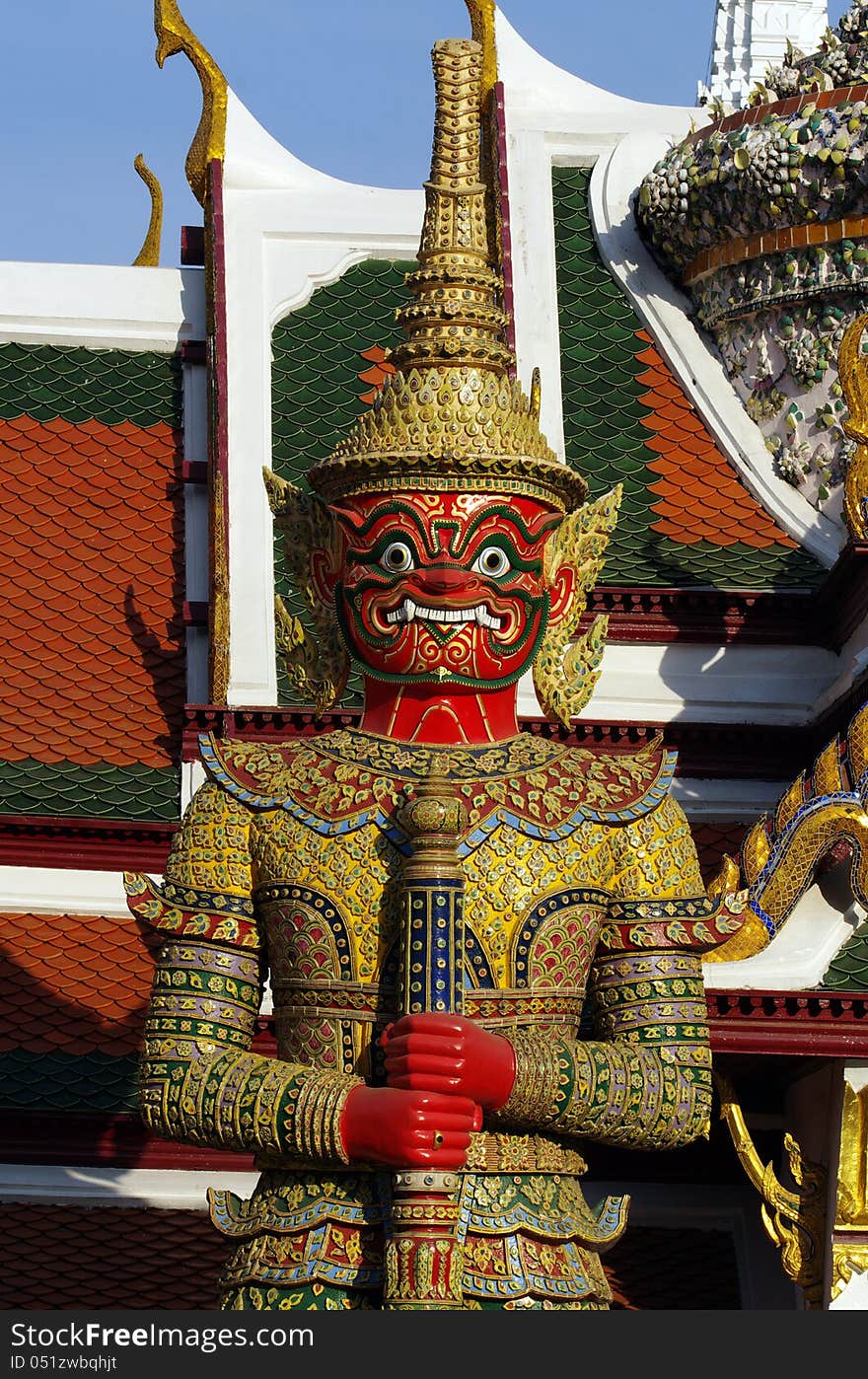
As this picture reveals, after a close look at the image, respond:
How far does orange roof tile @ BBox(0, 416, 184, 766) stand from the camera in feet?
37.9

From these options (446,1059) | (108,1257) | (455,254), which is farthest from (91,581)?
(446,1059)

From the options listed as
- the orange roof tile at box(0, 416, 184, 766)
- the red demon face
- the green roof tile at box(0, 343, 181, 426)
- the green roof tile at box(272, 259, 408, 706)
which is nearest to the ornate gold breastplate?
the red demon face

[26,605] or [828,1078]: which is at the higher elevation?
[26,605]

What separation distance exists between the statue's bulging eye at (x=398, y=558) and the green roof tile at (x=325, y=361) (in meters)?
4.12

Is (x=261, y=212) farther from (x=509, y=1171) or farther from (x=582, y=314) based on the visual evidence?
(x=509, y=1171)

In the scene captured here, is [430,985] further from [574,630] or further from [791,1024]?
[791,1024]

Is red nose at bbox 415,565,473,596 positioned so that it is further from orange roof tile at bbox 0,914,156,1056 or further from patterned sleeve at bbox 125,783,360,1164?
orange roof tile at bbox 0,914,156,1056

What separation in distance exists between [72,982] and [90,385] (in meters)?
3.73

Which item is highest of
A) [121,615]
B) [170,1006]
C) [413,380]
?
[121,615]

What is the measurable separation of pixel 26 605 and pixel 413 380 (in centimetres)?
484

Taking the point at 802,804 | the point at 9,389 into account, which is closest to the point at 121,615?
the point at 9,389

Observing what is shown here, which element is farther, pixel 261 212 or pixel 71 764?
pixel 261 212

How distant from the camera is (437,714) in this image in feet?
24.8

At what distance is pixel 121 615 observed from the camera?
1211 cm
